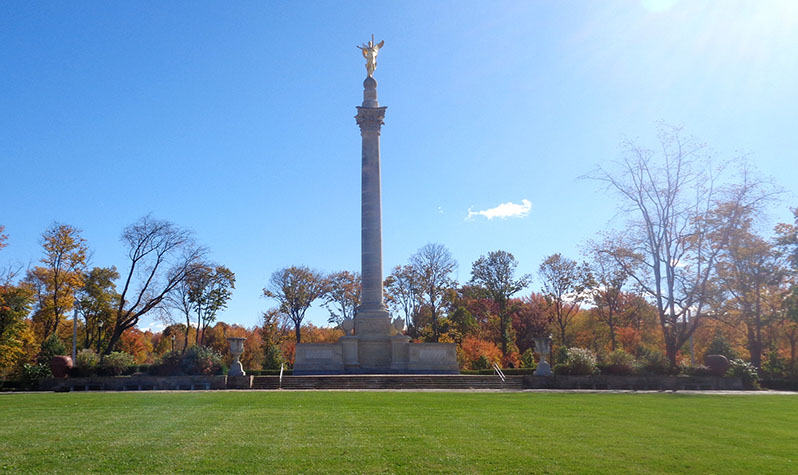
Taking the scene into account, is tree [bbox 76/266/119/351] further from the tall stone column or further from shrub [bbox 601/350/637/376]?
shrub [bbox 601/350/637/376]

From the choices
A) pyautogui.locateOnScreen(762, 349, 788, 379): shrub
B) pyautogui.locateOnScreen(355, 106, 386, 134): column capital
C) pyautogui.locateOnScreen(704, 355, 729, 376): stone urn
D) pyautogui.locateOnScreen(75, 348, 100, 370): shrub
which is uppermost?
pyautogui.locateOnScreen(355, 106, 386, 134): column capital

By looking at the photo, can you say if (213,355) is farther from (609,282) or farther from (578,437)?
(609,282)

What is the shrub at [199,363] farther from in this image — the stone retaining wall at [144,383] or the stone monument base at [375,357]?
the stone monument base at [375,357]

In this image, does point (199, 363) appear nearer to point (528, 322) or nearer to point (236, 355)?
point (236, 355)

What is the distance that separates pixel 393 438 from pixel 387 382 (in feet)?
56.4

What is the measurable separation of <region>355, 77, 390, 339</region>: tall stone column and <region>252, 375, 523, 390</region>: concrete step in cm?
732

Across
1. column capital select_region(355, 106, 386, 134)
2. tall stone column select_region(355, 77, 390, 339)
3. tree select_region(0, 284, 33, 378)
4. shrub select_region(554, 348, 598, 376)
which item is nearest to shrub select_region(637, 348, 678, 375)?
shrub select_region(554, 348, 598, 376)

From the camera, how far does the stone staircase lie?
26.3 metres

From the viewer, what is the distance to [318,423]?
11938 millimetres

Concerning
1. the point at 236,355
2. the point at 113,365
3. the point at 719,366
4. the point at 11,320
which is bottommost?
the point at 719,366

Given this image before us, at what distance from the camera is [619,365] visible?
95.1 ft

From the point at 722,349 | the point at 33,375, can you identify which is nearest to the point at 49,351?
the point at 33,375

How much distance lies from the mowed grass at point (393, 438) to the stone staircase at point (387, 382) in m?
10.5

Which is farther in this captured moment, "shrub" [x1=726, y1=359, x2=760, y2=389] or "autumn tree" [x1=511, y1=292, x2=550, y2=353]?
"autumn tree" [x1=511, y1=292, x2=550, y2=353]
